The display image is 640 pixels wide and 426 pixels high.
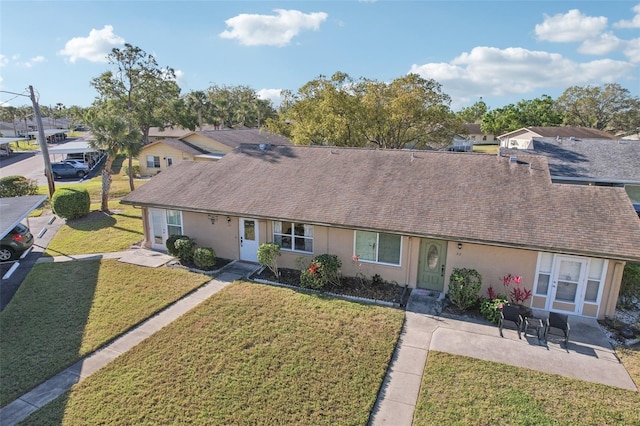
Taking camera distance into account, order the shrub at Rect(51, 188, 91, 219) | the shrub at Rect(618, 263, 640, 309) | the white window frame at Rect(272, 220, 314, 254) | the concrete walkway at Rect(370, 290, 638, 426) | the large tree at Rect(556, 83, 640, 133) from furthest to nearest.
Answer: the large tree at Rect(556, 83, 640, 133) < the shrub at Rect(51, 188, 91, 219) < the white window frame at Rect(272, 220, 314, 254) < the shrub at Rect(618, 263, 640, 309) < the concrete walkway at Rect(370, 290, 638, 426)

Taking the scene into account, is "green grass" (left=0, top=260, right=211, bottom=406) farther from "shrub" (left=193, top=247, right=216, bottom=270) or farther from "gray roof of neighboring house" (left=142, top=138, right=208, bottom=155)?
"gray roof of neighboring house" (left=142, top=138, right=208, bottom=155)

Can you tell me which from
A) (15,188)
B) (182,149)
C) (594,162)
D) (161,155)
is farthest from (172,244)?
(161,155)

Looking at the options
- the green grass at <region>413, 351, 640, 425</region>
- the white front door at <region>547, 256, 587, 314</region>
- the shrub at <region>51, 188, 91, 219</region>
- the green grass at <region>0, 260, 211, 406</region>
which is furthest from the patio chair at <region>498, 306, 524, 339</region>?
the shrub at <region>51, 188, 91, 219</region>

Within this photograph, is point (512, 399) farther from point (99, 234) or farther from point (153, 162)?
point (153, 162)

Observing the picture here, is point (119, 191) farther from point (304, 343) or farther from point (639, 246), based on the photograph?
point (639, 246)

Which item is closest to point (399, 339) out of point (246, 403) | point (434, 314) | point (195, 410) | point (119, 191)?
point (434, 314)

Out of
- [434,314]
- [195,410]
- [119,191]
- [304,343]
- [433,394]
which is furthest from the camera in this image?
[119,191]

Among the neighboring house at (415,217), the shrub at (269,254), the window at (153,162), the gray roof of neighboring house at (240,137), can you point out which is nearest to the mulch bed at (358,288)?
the neighboring house at (415,217)
